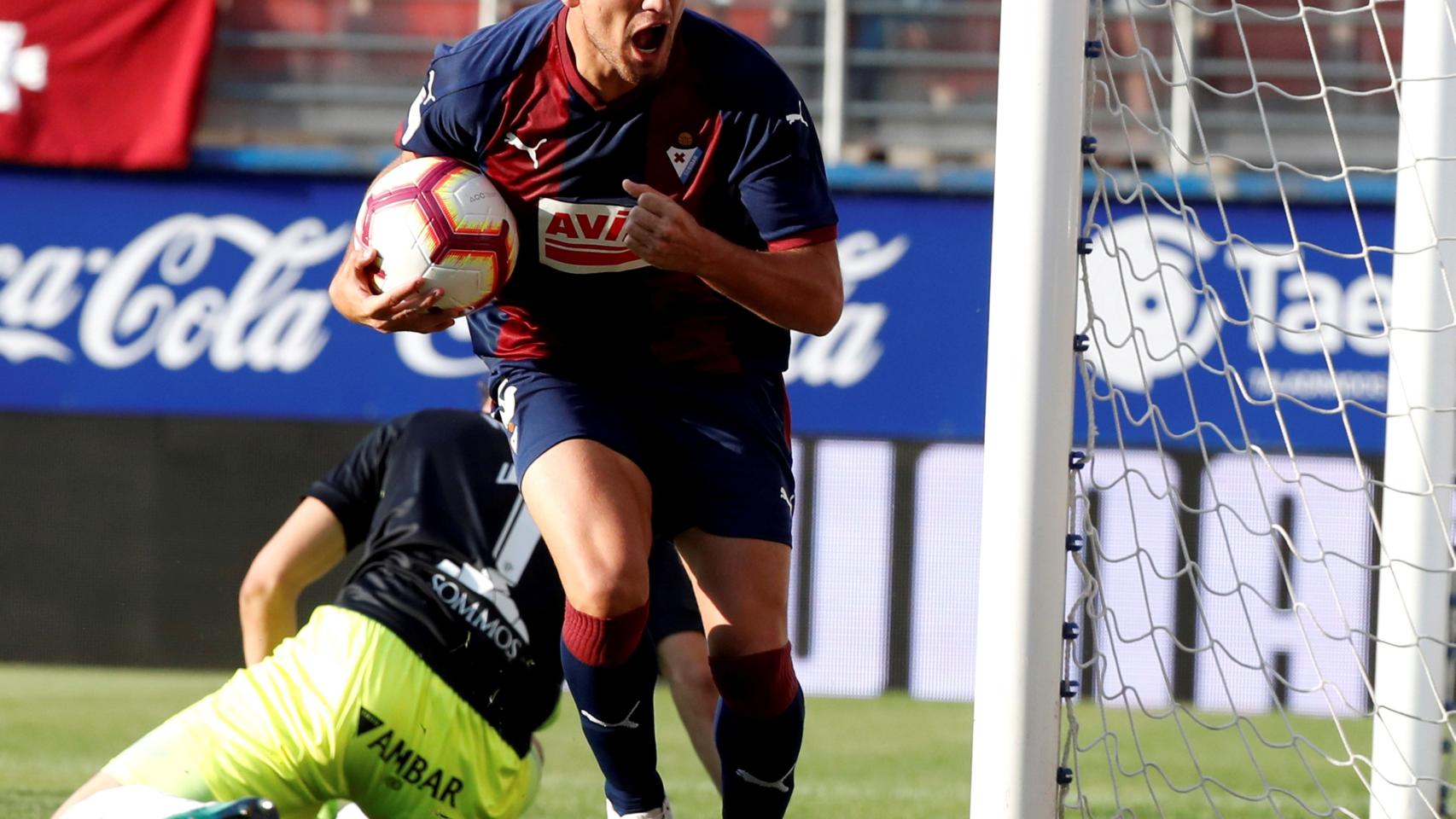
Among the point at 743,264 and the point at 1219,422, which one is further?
the point at 1219,422

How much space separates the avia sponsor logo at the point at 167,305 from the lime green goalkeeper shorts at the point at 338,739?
5.10 meters

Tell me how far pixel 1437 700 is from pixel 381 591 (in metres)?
2.63

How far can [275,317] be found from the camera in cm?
838

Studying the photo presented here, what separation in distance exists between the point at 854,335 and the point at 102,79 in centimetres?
415

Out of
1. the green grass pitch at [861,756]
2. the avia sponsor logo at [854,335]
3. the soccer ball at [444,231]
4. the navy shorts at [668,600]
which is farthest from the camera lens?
the avia sponsor logo at [854,335]

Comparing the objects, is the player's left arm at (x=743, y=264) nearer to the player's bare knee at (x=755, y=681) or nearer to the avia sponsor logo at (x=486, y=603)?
the player's bare knee at (x=755, y=681)

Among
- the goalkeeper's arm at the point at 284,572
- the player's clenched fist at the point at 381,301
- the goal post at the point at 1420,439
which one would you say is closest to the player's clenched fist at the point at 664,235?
the player's clenched fist at the point at 381,301

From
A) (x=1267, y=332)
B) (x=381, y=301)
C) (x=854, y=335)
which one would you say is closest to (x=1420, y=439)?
(x=381, y=301)

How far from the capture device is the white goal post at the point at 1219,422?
315cm

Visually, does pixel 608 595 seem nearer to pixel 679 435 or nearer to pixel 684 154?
pixel 679 435

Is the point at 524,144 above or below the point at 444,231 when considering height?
above

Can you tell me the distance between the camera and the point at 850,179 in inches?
329

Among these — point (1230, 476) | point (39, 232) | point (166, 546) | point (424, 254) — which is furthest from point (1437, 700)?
point (39, 232)

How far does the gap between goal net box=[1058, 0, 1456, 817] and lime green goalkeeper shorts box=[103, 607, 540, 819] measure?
1731mm
